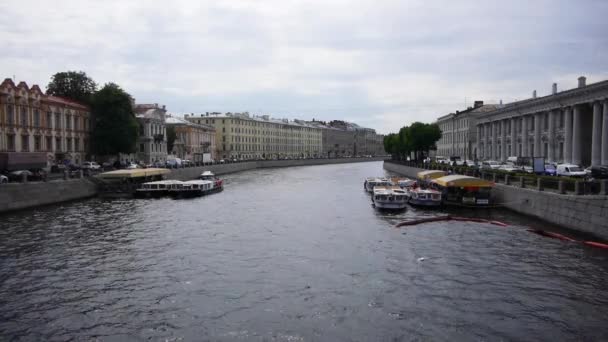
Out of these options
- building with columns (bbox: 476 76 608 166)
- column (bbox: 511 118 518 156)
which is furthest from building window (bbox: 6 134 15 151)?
column (bbox: 511 118 518 156)

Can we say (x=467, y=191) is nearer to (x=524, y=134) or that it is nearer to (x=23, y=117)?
(x=524, y=134)

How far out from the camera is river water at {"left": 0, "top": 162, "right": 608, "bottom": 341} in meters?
15.2

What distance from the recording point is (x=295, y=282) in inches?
779

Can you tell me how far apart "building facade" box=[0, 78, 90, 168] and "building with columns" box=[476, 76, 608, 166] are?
62.4 m

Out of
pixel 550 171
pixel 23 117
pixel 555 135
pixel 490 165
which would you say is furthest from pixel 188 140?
pixel 550 171

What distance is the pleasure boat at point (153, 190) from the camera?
52.4 m

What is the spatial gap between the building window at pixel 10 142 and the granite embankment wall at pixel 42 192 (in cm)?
1319

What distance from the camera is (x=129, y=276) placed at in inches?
815

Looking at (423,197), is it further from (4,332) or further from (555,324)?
(4,332)

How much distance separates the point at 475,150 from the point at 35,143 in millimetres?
86327

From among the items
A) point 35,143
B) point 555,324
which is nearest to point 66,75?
point 35,143

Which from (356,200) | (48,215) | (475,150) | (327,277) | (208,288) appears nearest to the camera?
(208,288)

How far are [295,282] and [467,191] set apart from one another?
26203mm

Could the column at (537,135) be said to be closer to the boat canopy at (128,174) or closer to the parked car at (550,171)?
the parked car at (550,171)
